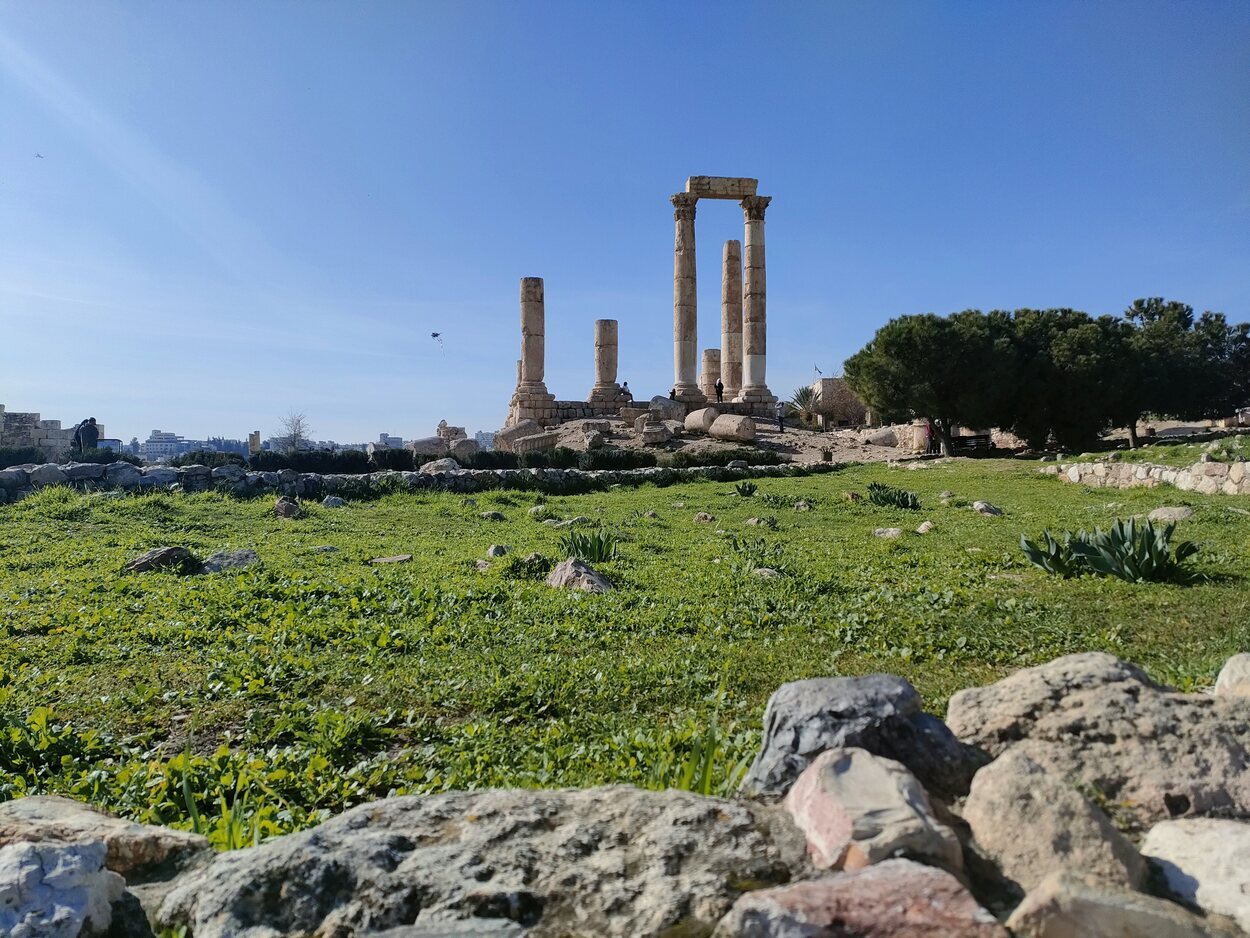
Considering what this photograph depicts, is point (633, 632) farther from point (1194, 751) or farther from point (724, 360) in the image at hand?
point (724, 360)

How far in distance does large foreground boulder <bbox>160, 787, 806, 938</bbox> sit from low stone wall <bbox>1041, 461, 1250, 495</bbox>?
14482 millimetres

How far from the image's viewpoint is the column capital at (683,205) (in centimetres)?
3416

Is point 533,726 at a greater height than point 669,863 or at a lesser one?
lesser

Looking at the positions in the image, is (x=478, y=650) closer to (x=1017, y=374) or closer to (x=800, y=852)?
(x=800, y=852)

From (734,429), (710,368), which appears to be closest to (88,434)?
(734,429)

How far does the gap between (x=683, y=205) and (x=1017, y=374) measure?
46.9ft

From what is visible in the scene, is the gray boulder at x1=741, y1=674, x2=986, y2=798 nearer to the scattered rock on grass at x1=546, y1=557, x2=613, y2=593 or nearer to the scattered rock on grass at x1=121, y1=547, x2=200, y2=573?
the scattered rock on grass at x1=546, y1=557, x2=613, y2=593

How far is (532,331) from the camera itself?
112 feet

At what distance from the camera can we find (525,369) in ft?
113

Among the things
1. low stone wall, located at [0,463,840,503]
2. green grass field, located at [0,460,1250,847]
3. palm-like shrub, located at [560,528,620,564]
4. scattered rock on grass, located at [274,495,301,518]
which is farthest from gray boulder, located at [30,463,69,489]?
palm-like shrub, located at [560,528,620,564]

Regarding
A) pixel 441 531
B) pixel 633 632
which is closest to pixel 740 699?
pixel 633 632

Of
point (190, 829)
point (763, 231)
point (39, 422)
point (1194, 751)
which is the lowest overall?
point (190, 829)

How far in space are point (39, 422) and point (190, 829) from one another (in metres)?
35.1

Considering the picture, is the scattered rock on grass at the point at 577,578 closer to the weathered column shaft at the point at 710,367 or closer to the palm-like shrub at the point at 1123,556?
the palm-like shrub at the point at 1123,556
